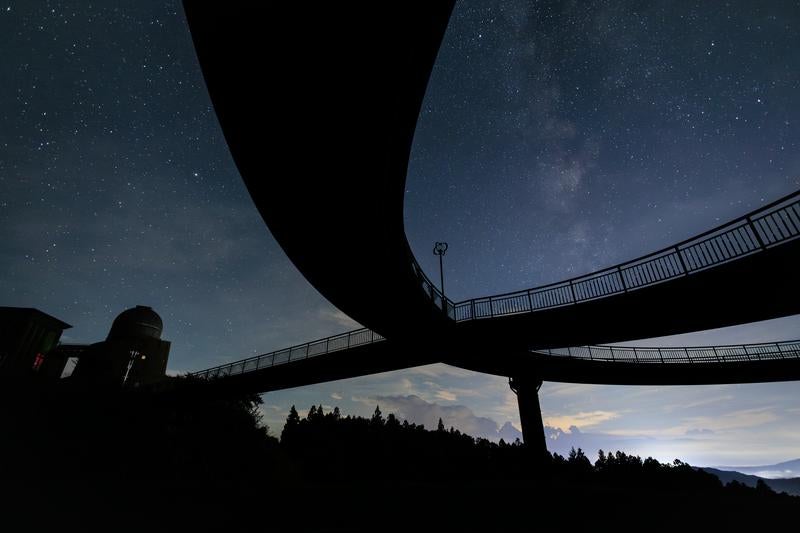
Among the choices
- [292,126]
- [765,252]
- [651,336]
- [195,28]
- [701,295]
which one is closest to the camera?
[195,28]

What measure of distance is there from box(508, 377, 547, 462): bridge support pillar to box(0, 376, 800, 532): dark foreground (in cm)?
81

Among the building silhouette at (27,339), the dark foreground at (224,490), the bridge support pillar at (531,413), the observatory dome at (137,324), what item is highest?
the observatory dome at (137,324)

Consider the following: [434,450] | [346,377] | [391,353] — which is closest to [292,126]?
[391,353]

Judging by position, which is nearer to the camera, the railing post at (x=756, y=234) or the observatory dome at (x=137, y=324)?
the railing post at (x=756, y=234)

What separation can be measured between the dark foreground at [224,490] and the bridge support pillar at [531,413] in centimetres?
81

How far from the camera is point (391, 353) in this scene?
21.2m

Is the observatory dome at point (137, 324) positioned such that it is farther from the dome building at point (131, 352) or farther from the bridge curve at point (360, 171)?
the bridge curve at point (360, 171)

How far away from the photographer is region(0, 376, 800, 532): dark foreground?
12.1 meters

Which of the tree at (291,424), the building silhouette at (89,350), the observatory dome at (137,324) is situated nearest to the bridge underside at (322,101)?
the building silhouette at (89,350)

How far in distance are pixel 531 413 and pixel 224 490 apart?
64.5 feet

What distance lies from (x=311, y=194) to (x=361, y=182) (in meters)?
1.41

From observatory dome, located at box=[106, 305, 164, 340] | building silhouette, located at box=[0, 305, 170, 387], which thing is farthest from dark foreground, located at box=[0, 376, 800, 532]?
observatory dome, located at box=[106, 305, 164, 340]

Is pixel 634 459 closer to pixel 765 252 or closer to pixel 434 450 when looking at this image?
pixel 434 450

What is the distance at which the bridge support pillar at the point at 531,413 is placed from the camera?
2284cm
